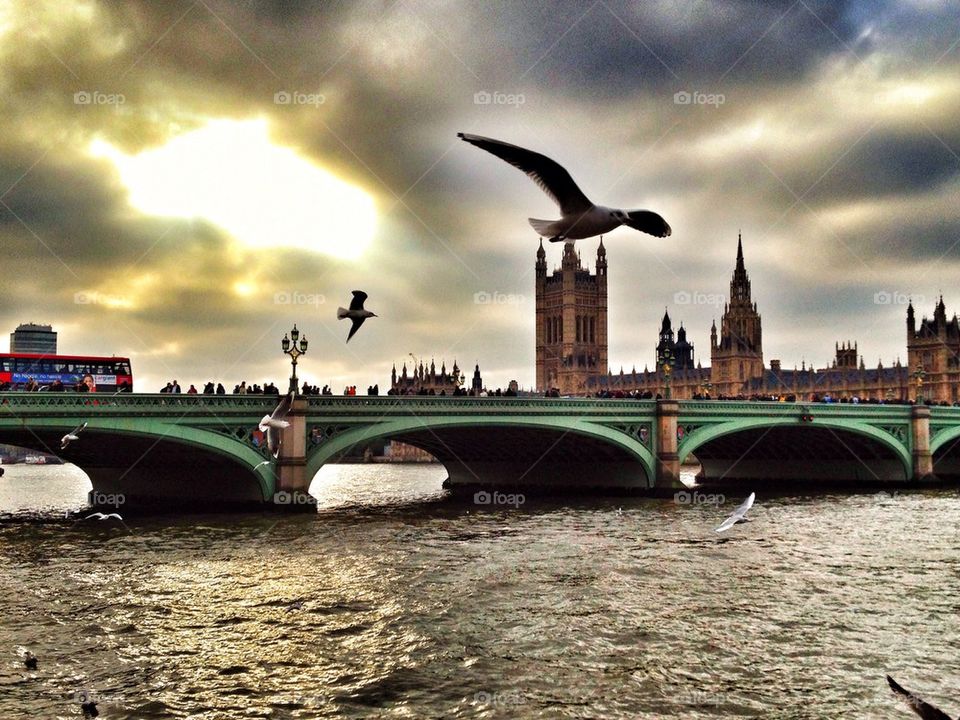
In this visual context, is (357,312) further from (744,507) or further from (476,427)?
(476,427)

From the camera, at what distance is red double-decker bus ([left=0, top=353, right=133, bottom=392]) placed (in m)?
38.2

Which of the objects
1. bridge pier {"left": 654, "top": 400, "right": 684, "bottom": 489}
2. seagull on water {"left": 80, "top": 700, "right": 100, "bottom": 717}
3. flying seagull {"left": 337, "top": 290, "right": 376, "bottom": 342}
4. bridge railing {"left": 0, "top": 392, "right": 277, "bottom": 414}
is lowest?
seagull on water {"left": 80, "top": 700, "right": 100, "bottom": 717}

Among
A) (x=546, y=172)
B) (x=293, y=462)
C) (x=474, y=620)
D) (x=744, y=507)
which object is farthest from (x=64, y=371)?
(x=546, y=172)

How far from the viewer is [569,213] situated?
13062 mm

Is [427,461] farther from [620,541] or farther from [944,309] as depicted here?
[620,541]

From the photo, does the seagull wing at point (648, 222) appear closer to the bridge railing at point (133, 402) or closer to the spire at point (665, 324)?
the bridge railing at point (133, 402)

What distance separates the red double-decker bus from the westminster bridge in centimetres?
294

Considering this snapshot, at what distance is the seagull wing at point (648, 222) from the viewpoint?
1326 centimetres

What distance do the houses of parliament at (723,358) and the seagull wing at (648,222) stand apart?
96.9 metres

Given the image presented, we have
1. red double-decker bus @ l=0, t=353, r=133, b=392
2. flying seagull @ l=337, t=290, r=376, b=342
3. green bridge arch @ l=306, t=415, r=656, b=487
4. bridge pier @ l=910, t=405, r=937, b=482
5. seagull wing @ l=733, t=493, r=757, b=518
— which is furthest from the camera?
bridge pier @ l=910, t=405, r=937, b=482

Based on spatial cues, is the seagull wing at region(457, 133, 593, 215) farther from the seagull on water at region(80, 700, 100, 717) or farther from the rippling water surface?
the seagull on water at region(80, 700, 100, 717)

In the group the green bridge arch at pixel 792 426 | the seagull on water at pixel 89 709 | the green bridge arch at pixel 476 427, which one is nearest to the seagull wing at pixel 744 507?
the seagull on water at pixel 89 709

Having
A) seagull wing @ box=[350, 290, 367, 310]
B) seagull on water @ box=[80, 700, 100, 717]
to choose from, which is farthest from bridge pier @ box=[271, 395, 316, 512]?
seagull on water @ box=[80, 700, 100, 717]

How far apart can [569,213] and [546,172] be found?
913 mm
